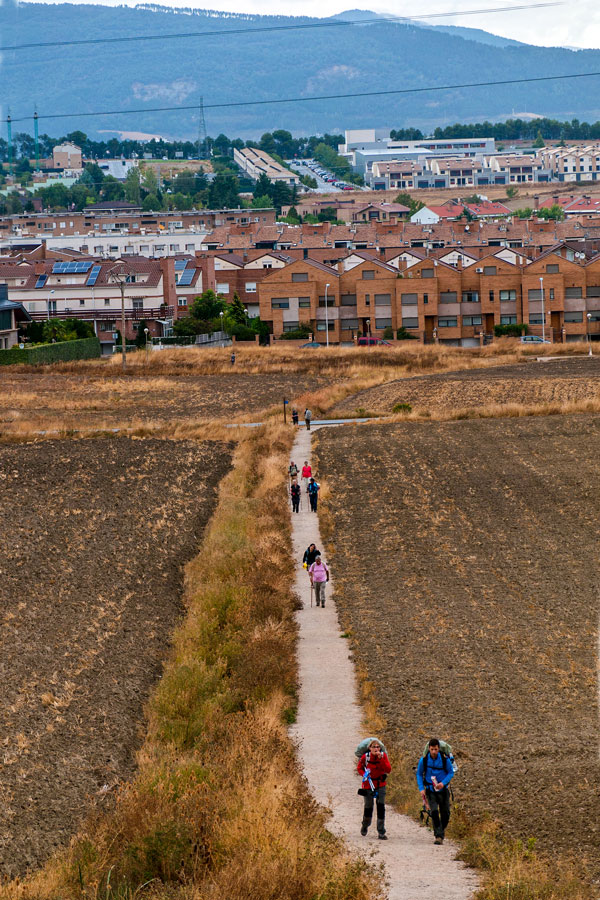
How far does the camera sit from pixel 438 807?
1409cm

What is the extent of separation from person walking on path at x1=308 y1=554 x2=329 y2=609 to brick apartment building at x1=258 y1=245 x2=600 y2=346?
273 ft

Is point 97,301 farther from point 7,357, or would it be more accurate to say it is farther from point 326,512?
point 326,512

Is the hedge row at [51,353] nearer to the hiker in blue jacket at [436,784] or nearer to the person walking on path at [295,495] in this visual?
the person walking on path at [295,495]

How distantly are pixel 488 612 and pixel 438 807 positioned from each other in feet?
31.9

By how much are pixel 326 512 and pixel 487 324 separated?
76930mm

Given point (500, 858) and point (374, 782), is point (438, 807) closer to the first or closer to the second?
point (374, 782)

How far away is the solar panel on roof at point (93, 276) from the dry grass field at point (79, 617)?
2829 inches

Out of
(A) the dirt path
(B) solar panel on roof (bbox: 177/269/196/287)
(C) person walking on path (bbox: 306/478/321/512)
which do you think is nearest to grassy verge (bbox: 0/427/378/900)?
(A) the dirt path

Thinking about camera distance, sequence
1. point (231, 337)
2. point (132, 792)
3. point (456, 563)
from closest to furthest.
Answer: point (132, 792) → point (456, 563) → point (231, 337)

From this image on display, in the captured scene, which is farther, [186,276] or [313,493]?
[186,276]

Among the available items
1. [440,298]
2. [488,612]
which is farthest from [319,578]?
[440,298]

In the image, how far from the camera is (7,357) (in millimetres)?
89250

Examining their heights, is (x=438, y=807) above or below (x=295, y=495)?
above

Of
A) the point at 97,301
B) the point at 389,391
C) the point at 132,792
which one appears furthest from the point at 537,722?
the point at 97,301
